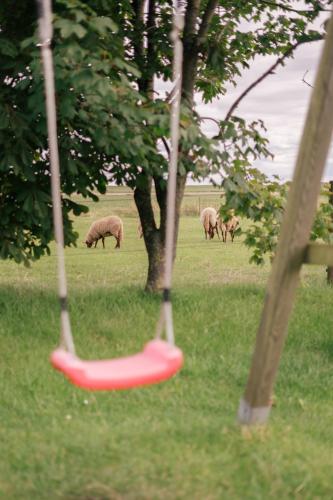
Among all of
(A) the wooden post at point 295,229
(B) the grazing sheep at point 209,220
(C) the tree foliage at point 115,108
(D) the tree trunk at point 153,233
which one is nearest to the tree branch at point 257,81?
(C) the tree foliage at point 115,108

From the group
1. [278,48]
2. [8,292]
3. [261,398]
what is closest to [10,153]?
[8,292]

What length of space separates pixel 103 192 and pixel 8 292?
7.73 feet

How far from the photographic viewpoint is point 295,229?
3832mm

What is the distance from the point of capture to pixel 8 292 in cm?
899

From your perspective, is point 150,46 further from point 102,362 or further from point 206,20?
point 102,362

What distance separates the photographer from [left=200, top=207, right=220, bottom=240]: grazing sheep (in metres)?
20.3

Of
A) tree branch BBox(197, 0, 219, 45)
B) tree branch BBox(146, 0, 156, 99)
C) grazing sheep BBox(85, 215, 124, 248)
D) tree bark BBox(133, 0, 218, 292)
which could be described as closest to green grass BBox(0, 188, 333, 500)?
tree bark BBox(133, 0, 218, 292)

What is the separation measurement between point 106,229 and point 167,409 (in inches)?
566

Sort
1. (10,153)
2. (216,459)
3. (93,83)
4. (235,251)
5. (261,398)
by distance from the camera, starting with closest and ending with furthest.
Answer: (216,459), (261,398), (93,83), (10,153), (235,251)

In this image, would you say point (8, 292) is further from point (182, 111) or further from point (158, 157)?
point (182, 111)

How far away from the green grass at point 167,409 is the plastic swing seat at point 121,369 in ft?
2.02

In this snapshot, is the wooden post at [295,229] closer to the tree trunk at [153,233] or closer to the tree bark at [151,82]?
the tree bark at [151,82]

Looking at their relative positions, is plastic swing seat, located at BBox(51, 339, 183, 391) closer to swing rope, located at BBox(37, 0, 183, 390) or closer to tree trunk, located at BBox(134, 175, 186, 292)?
swing rope, located at BBox(37, 0, 183, 390)

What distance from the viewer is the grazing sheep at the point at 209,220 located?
66.6ft
